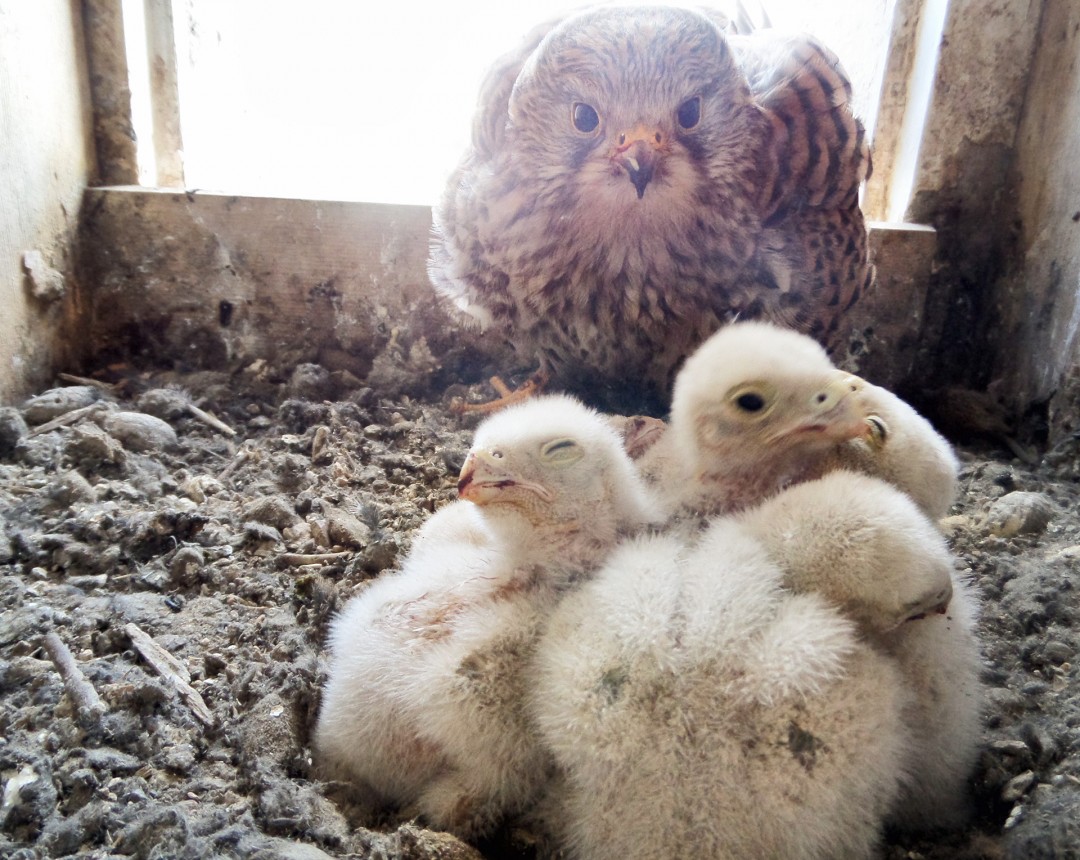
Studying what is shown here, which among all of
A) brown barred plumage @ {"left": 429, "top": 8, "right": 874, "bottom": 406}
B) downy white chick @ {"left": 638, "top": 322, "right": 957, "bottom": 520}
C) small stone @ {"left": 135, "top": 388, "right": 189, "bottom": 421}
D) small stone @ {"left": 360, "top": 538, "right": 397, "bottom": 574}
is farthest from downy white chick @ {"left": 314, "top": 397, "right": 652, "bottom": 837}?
small stone @ {"left": 135, "top": 388, "right": 189, "bottom": 421}

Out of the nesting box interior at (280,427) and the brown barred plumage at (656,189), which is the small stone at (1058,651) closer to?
the nesting box interior at (280,427)

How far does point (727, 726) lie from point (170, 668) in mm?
868

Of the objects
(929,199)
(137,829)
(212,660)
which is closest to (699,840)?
(137,829)

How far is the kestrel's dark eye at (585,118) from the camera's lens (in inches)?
67.3

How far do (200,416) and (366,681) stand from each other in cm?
142

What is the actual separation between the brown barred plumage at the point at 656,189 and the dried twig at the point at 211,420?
0.76 meters

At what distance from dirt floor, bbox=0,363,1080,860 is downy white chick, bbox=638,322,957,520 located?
1.34 ft

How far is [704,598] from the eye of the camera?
94 centimetres

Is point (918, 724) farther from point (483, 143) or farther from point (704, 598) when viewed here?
point (483, 143)

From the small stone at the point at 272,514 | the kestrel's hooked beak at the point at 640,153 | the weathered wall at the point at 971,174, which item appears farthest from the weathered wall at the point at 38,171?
the weathered wall at the point at 971,174

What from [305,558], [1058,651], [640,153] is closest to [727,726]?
[1058,651]

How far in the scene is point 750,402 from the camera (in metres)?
1.13

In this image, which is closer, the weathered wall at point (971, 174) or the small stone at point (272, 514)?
the small stone at point (272, 514)

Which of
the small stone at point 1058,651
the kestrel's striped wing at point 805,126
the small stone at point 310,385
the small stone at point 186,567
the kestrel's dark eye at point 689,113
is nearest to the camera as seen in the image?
the small stone at point 1058,651
